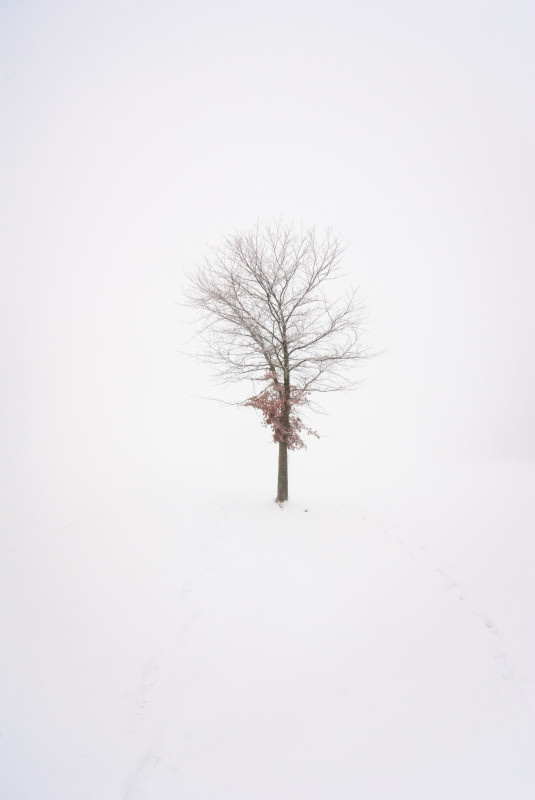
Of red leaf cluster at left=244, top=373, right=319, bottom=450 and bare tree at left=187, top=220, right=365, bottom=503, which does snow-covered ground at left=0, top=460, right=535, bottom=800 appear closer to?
red leaf cluster at left=244, top=373, right=319, bottom=450

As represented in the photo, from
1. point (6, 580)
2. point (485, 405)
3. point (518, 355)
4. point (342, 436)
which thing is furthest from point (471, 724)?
point (518, 355)

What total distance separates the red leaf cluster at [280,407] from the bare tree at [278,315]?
33 mm

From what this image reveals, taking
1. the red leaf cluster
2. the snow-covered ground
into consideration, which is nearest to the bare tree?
the red leaf cluster

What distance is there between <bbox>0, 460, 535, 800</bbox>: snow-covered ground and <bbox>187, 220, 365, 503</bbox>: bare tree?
468cm

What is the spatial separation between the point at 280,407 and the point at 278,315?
9.79 feet

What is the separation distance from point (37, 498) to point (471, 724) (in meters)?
12.8

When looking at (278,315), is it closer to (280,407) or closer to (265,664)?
(280,407)

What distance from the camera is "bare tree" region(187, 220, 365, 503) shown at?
10.4 m

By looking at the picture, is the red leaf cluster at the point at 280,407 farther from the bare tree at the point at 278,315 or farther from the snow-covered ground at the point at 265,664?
the snow-covered ground at the point at 265,664

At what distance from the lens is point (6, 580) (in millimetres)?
6297

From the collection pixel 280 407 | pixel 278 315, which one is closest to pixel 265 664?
pixel 280 407

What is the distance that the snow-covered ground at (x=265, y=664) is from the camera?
135 inches

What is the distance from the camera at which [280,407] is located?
10.6 metres

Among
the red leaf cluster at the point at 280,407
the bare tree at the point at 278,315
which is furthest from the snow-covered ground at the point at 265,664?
the bare tree at the point at 278,315
